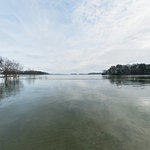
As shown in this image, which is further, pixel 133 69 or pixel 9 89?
pixel 133 69

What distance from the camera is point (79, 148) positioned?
2.44m

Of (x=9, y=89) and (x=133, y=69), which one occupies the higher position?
(x=133, y=69)

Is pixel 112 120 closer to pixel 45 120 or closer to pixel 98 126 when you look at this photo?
pixel 98 126

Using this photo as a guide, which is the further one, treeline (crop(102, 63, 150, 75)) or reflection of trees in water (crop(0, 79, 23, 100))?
treeline (crop(102, 63, 150, 75))

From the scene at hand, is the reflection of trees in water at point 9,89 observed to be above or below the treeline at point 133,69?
below

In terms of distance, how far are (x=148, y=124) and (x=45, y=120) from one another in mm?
4864

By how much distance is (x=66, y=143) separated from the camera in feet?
8.66

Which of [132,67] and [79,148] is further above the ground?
[132,67]

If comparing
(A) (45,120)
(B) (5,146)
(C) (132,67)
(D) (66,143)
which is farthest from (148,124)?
(C) (132,67)

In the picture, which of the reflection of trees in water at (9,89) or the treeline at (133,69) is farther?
the treeline at (133,69)

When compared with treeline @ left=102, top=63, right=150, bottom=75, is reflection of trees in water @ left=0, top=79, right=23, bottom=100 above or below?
below

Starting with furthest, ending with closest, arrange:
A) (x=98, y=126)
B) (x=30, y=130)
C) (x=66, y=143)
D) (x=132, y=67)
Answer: (x=132, y=67) < (x=98, y=126) < (x=30, y=130) < (x=66, y=143)

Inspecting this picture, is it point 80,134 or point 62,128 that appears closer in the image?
point 80,134

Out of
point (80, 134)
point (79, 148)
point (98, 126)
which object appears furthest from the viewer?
point (98, 126)
